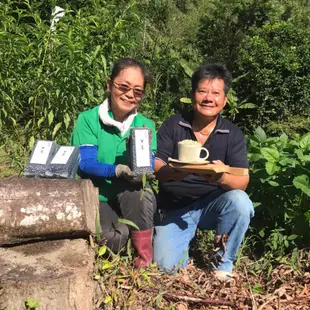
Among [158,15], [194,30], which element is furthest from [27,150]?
[194,30]

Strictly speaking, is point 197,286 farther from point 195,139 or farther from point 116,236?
point 195,139

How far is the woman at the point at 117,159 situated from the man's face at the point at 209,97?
0.34 metres

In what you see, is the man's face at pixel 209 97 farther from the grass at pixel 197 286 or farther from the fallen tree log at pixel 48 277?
the fallen tree log at pixel 48 277

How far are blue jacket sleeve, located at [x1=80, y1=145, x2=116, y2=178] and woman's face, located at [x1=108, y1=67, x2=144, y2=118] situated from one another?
0.91 feet

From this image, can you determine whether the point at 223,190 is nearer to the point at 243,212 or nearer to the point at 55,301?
the point at 243,212

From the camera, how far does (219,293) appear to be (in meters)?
2.55

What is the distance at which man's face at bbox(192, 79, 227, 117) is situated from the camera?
2.76 metres

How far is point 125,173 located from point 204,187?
600 mm

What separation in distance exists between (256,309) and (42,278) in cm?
114

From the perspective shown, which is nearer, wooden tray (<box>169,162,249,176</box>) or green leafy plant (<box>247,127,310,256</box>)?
wooden tray (<box>169,162,249,176</box>)

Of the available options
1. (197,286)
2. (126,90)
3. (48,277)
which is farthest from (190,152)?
(48,277)

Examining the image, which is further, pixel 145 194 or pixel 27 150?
pixel 27 150

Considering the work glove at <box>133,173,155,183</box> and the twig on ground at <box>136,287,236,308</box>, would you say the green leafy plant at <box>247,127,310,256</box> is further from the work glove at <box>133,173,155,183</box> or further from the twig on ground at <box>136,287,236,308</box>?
the work glove at <box>133,173,155,183</box>

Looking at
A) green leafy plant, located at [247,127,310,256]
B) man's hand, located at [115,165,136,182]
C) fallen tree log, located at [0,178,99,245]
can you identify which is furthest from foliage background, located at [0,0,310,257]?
fallen tree log, located at [0,178,99,245]
